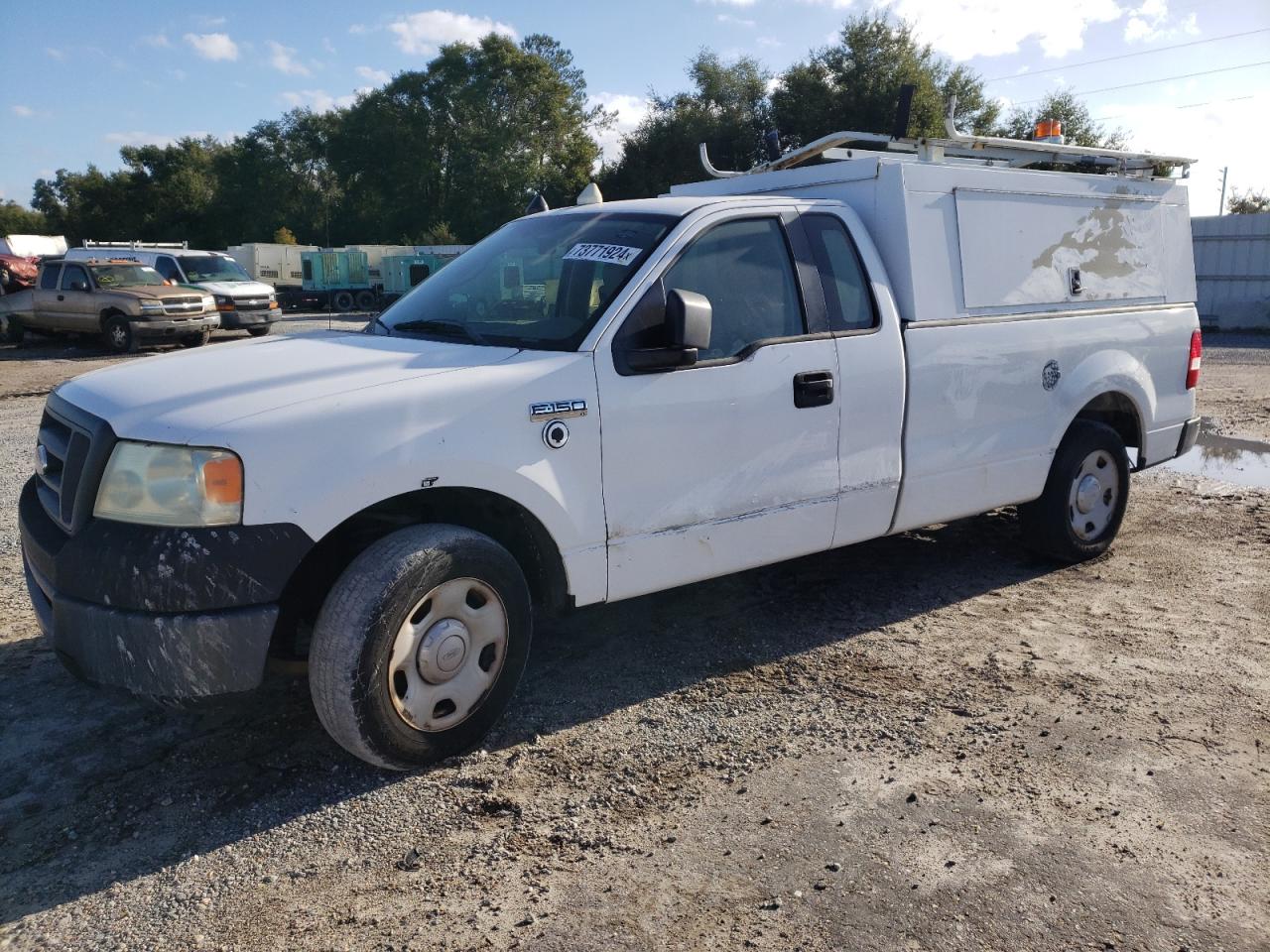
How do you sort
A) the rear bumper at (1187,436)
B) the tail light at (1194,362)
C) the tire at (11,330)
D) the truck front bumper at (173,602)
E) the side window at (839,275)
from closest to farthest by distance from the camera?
the truck front bumper at (173,602) < the side window at (839,275) < the tail light at (1194,362) < the rear bumper at (1187,436) < the tire at (11,330)

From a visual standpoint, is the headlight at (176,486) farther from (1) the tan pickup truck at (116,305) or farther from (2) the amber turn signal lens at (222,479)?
(1) the tan pickup truck at (116,305)

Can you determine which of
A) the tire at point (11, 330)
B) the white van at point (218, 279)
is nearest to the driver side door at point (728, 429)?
the white van at point (218, 279)

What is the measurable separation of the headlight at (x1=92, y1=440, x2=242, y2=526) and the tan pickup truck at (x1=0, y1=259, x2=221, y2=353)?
1750cm

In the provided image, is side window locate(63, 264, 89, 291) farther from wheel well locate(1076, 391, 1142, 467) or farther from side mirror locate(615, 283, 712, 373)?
wheel well locate(1076, 391, 1142, 467)

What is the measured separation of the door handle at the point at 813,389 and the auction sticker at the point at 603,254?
838mm

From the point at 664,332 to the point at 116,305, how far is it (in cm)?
1826

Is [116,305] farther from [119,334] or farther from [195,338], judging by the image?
[195,338]

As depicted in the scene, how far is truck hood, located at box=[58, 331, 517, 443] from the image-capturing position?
9.87 ft

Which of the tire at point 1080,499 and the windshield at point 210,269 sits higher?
the windshield at point 210,269

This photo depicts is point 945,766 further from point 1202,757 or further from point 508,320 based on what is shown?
point 508,320

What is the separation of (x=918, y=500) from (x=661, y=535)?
1.51m

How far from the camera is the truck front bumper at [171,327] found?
18469 millimetres

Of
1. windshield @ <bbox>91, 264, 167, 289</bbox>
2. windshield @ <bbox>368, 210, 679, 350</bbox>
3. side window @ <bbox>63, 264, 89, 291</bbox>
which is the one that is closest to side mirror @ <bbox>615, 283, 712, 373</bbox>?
windshield @ <bbox>368, 210, 679, 350</bbox>

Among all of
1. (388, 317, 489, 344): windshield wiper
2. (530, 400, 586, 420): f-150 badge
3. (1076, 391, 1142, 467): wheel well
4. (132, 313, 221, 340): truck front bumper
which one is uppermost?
(132, 313, 221, 340): truck front bumper
